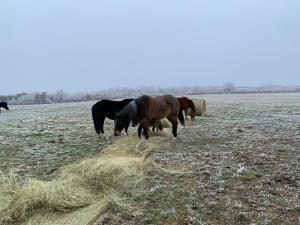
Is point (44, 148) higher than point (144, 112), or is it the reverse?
point (144, 112)

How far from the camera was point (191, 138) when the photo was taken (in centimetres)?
1269

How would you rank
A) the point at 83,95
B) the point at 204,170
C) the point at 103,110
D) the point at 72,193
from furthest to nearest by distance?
the point at 83,95 → the point at 103,110 → the point at 204,170 → the point at 72,193

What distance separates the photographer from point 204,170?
26.7 ft

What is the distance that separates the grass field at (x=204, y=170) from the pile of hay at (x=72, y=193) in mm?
284

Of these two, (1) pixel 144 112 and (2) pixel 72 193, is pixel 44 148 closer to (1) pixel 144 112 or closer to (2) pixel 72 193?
(1) pixel 144 112

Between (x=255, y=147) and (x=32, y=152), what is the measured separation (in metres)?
5.76

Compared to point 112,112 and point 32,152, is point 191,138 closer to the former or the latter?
point 112,112

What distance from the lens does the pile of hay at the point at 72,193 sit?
19.3ft

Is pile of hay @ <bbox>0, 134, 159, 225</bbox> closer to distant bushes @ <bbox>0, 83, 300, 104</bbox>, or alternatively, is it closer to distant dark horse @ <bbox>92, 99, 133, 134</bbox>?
distant dark horse @ <bbox>92, 99, 133, 134</bbox>

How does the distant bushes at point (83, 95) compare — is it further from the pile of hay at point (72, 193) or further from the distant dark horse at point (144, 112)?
the pile of hay at point (72, 193)

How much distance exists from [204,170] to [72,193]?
Result: 2.83 m

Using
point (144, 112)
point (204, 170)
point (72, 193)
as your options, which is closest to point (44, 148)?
point (144, 112)

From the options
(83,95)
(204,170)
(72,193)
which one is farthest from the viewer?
(83,95)

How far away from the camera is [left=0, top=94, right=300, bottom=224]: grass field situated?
5961 mm
